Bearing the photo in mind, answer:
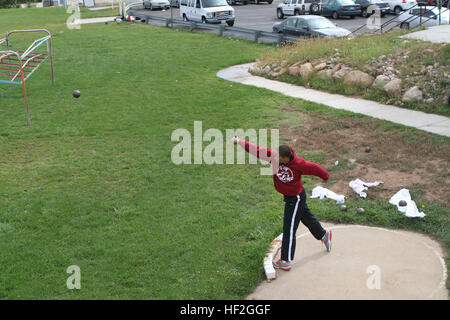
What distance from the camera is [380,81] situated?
13477 millimetres

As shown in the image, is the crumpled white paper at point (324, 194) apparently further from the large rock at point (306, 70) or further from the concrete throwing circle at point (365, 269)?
the large rock at point (306, 70)

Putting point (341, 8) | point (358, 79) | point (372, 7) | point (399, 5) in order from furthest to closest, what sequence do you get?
1. point (399, 5)
2. point (372, 7)
3. point (341, 8)
4. point (358, 79)

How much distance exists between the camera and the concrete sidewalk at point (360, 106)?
430 inches

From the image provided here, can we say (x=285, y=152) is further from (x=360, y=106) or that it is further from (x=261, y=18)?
(x=261, y=18)

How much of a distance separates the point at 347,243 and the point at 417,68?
8550 mm

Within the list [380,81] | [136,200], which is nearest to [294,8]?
[380,81]

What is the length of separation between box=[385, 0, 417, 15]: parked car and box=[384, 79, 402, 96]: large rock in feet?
66.1

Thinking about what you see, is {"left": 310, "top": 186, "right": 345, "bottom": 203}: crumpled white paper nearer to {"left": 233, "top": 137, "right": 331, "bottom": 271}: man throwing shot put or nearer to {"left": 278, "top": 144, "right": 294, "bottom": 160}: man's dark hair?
{"left": 233, "top": 137, "right": 331, "bottom": 271}: man throwing shot put

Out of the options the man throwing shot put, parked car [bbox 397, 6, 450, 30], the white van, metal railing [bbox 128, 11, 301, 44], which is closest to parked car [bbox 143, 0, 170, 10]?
metal railing [bbox 128, 11, 301, 44]

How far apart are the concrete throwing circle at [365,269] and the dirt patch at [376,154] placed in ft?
4.36

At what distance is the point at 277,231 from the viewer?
6973 millimetres

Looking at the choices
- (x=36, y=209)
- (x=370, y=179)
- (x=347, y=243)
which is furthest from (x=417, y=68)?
(x=36, y=209)

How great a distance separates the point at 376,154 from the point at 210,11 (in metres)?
21.9

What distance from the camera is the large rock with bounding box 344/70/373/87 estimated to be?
45.6 feet
